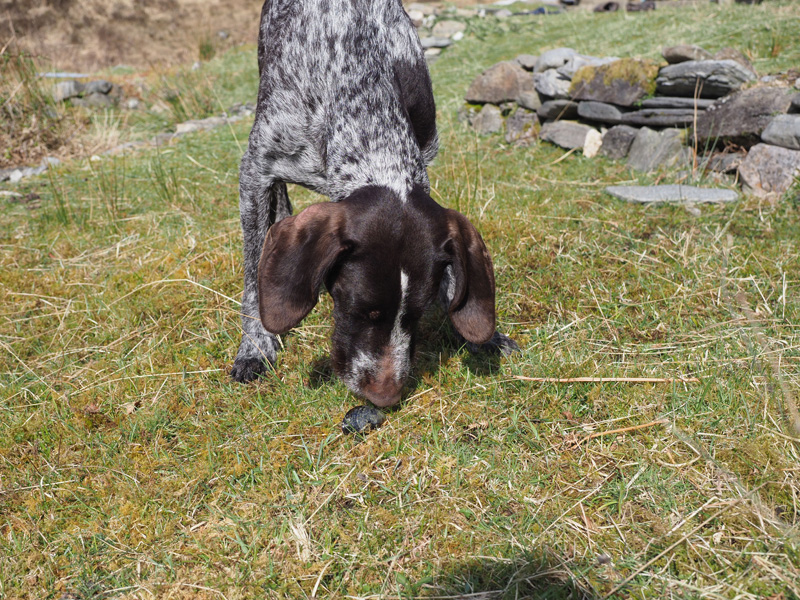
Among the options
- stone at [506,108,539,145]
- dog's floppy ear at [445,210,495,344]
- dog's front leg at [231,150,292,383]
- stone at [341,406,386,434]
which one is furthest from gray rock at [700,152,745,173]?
stone at [341,406,386,434]

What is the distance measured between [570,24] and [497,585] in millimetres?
10736

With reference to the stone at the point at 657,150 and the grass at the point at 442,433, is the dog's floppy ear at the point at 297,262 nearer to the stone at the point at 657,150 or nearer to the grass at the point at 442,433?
the grass at the point at 442,433

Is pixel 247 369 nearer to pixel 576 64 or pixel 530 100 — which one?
pixel 530 100

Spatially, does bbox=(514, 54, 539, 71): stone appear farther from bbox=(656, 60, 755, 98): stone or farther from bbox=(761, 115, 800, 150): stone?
bbox=(761, 115, 800, 150): stone

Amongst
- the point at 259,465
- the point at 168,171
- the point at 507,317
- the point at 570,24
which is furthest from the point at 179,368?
the point at 570,24

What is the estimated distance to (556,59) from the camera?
673 cm

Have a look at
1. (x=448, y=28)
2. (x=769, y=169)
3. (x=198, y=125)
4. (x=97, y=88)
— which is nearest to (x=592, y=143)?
(x=769, y=169)

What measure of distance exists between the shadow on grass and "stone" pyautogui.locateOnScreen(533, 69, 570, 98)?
17.1 feet

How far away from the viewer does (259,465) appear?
103 inches

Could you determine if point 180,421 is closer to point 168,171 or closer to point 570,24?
point 168,171

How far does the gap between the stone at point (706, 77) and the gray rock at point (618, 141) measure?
491 millimetres

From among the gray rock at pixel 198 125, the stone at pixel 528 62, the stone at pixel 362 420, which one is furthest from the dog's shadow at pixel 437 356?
the gray rock at pixel 198 125

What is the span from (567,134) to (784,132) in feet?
6.47

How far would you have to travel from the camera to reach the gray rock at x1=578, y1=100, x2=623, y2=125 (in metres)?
5.91
